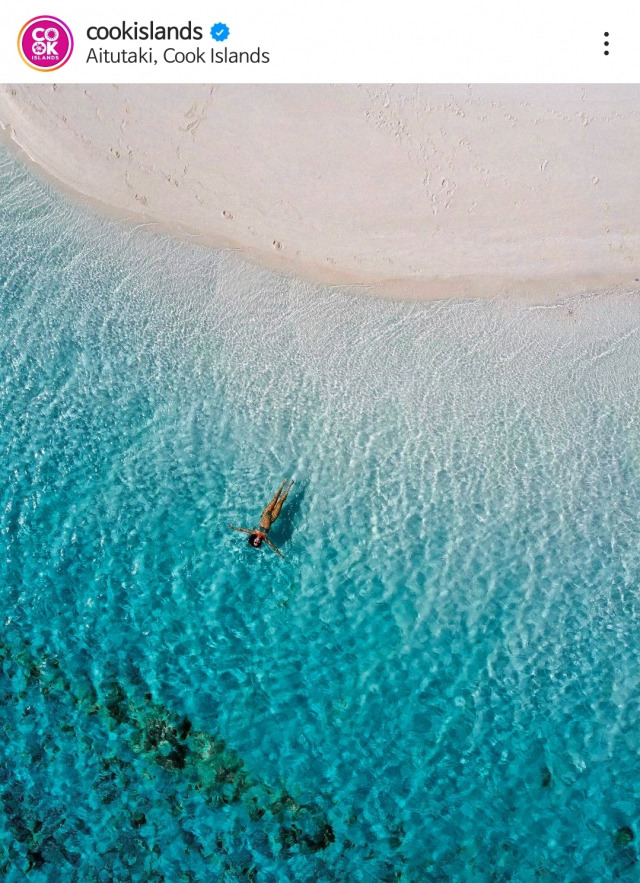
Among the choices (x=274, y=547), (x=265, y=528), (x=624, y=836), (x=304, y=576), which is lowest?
(x=624, y=836)

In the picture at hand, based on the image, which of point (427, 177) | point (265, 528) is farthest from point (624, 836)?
point (427, 177)

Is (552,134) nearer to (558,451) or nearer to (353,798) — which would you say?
(558,451)

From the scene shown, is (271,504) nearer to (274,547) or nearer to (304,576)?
(274,547)
